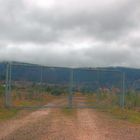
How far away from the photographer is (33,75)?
1243 inches

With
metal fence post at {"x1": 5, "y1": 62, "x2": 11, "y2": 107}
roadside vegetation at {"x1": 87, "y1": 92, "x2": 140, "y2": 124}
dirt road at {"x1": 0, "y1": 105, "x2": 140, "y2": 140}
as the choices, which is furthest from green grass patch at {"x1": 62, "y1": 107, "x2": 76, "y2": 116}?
dirt road at {"x1": 0, "y1": 105, "x2": 140, "y2": 140}

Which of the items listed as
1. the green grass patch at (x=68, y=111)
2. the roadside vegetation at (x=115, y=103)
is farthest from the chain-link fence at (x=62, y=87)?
the green grass patch at (x=68, y=111)

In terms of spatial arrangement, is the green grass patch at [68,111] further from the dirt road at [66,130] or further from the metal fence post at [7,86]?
the dirt road at [66,130]

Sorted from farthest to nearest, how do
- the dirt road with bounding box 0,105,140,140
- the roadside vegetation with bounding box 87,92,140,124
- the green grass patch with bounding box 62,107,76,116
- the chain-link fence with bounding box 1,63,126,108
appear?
1. the chain-link fence with bounding box 1,63,126,108
2. the roadside vegetation with bounding box 87,92,140,124
3. the green grass patch with bounding box 62,107,76,116
4. the dirt road with bounding box 0,105,140,140

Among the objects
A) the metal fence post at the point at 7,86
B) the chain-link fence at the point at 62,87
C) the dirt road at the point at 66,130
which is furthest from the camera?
the chain-link fence at the point at 62,87

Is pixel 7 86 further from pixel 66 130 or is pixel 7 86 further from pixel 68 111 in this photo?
pixel 66 130

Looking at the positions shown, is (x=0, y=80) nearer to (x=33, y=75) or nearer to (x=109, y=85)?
(x=33, y=75)

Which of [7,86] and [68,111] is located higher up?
[7,86]

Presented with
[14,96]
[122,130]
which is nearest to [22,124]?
[122,130]

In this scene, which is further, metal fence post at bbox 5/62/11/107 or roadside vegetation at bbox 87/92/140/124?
roadside vegetation at bbox 87/92/140/124

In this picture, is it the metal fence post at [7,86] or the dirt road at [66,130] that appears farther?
the metal fence post at [7,86]

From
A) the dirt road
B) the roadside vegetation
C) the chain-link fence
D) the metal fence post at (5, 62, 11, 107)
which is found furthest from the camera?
the chain-link fence

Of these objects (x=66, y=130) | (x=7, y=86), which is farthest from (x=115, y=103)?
(x=66, y=130)

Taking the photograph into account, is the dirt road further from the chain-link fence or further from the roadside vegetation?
the chain-link fence
